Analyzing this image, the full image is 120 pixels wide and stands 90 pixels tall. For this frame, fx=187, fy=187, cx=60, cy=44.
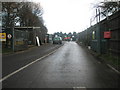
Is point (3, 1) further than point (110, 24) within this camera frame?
Yes

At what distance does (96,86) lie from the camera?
6227 millimetres

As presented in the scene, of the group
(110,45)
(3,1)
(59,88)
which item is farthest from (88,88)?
(3,1)

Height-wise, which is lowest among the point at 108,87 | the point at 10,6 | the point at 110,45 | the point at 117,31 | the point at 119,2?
the point at 108,87

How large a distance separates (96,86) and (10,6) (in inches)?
919

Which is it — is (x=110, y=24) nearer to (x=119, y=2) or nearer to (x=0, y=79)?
(x=119, y=2)

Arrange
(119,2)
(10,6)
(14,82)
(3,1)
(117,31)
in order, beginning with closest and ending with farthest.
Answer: (14,82), (117,31), (119,2), (3,1), (10,6)

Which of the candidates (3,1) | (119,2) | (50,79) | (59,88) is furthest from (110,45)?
(3,1)

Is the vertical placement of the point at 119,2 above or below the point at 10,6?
below

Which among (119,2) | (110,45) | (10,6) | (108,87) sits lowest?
(108,87)

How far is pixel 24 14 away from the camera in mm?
38625

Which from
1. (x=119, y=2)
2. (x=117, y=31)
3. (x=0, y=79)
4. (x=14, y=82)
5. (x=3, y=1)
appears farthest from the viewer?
(x=3, y=1)

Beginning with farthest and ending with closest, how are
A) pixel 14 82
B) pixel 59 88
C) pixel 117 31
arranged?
pixel 117 31, pixel 14 82, pixel 59 88

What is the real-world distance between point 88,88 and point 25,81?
2355mm

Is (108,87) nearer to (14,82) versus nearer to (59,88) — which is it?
(59,88)
